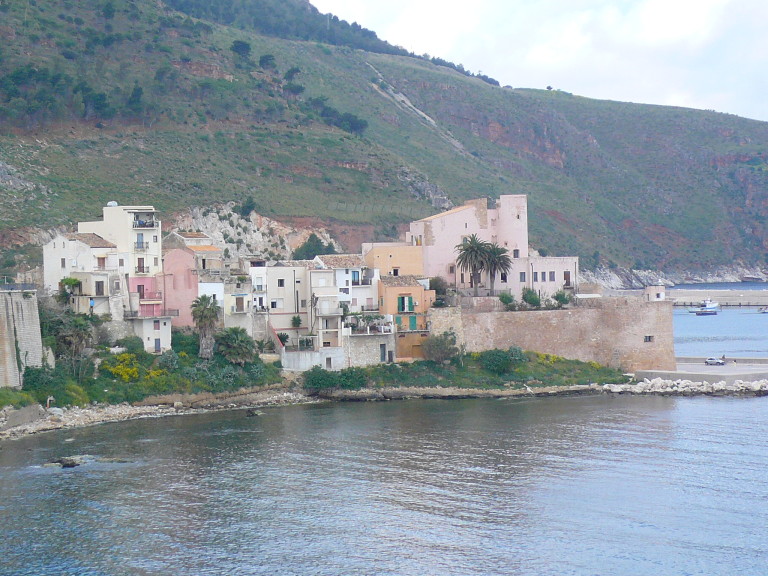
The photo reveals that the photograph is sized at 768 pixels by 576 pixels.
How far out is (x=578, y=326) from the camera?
56.0 m

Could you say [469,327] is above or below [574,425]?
above

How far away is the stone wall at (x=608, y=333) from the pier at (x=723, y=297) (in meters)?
73.3

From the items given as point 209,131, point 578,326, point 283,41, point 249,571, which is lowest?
point 249,571

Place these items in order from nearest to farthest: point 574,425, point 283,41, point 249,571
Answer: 1. point 249,571
2. point 574,425
3. point 283,41

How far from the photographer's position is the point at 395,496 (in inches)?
1315

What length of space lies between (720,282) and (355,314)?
4639 inches

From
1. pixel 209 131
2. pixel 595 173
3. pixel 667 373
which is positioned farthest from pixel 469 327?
pixel 595 173

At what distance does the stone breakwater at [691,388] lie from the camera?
52.5 m

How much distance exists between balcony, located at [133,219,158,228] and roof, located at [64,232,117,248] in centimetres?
151

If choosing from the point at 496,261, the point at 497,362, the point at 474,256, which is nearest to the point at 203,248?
the point at 474,256

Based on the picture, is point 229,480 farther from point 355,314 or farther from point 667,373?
point 667,373

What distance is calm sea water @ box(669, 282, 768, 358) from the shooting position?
72312mm

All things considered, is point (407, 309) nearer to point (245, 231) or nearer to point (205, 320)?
point (205, 320)

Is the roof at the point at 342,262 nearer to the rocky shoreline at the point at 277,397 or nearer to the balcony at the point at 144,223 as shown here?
the rocky shoreline at the point at 277,397
